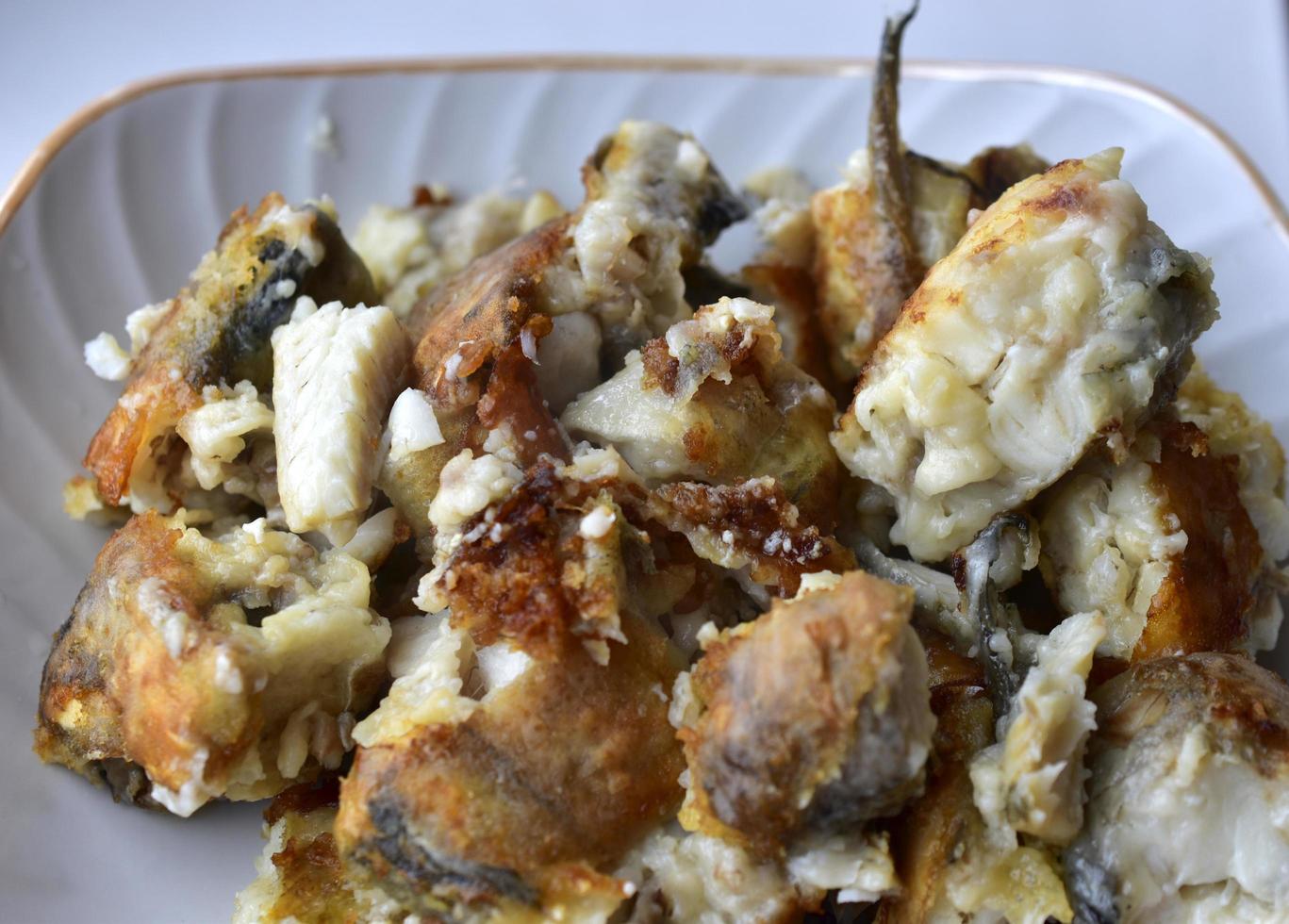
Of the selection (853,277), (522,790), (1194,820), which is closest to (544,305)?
(853,277)

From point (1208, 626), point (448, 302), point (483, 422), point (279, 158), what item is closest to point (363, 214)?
point (279, 158)

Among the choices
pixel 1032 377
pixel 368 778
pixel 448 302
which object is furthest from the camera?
pixel 448 302

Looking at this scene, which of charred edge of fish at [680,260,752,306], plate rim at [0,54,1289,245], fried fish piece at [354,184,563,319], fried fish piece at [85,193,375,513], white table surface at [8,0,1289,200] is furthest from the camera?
white table surface at [8,0,1289,200]

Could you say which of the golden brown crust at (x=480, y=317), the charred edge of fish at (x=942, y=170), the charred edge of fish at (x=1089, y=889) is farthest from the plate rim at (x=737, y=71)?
the charred edge of fish at (x=1089, y=889)

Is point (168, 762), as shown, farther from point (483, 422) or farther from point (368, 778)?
point (483, 422)

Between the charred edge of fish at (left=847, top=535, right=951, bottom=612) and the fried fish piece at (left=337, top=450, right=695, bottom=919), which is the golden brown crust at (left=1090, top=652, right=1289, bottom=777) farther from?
the fried fish piece at (left=337, top=450, right=695, bottom=919)

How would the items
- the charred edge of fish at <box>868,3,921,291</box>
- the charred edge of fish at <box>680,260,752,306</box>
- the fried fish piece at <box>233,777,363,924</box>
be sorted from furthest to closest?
the charred edge of fish at <box>680,260,752,306</box> → the charred edge of fish at <box>868,3,921,291</box> → the fried fish piece at <box>233,777,363,924</box>

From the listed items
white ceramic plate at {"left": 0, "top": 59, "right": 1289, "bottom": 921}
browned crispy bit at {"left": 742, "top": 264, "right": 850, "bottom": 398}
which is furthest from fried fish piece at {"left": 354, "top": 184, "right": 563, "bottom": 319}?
browned crispy bit at {"left": 742, "top": 264, "right": 850, "bottom": 398}
